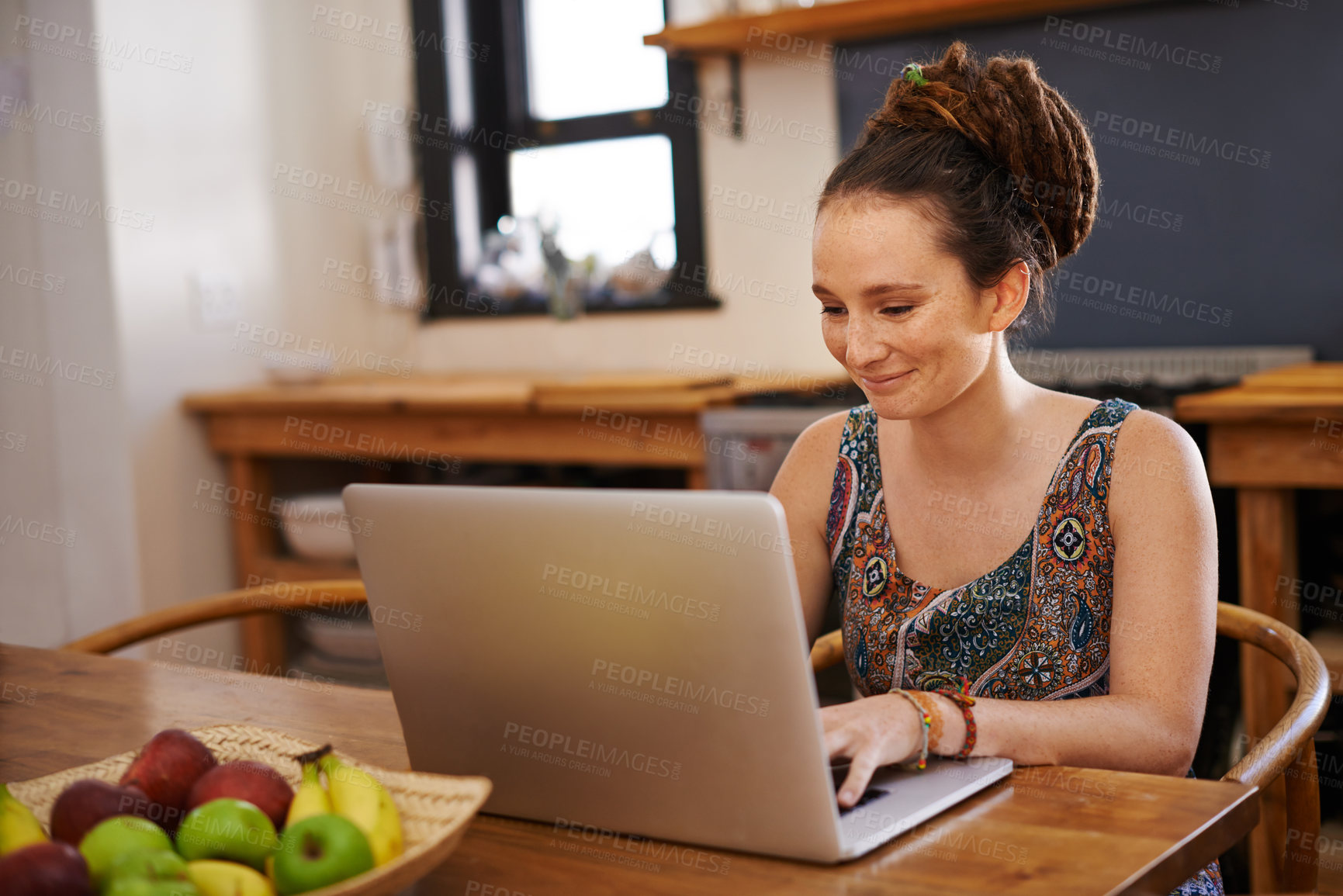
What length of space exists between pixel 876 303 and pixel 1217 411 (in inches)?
36.9

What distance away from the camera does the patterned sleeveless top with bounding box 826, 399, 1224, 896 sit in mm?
1193

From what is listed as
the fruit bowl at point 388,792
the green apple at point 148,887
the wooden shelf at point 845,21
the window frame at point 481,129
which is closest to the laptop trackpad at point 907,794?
the fruit bowl at point 388,792

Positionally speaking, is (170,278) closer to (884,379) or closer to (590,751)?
(884,379)

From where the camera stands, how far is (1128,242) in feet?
8.30

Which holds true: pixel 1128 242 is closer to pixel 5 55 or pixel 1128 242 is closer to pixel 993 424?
pixel 993 424

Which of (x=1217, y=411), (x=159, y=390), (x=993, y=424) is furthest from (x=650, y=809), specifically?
(x=159, y=390)

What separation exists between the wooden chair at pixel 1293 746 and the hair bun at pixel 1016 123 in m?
0.42

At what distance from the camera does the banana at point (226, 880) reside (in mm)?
630

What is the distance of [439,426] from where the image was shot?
2.84 metres

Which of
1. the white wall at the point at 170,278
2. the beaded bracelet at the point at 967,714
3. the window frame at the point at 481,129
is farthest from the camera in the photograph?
the window frame at the point at 481,129

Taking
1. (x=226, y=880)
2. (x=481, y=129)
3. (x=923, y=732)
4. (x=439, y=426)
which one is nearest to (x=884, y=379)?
(x=923, y=732)

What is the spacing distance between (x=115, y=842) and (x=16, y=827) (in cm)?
8

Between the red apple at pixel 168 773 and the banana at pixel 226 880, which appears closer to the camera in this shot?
the banana at pixel 226 880

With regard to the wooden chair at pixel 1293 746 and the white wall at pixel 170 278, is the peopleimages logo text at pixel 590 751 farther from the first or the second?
the white wall at pixel 170 278
